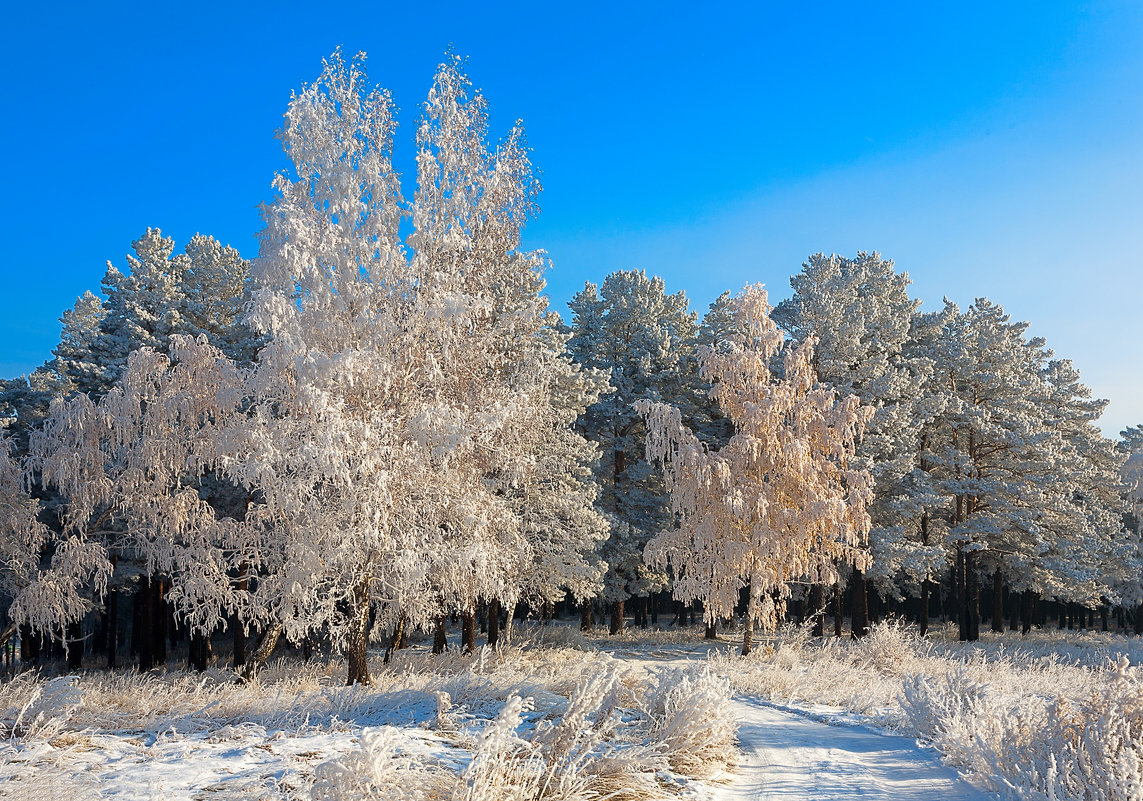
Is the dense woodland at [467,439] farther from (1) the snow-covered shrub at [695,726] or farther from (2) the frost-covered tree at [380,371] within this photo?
(1) the snow-covered shrub at [695,726]

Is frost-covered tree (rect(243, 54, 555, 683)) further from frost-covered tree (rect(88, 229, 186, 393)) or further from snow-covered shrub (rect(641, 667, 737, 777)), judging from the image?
frost-covered tree (rect(88, 229, 186, 393))

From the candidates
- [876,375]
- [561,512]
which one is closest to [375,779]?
[561,512]

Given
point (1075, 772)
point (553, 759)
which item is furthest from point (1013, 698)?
point (553, 759)

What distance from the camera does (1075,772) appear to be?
4941 millimetres

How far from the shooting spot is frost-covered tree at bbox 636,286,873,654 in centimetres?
1680

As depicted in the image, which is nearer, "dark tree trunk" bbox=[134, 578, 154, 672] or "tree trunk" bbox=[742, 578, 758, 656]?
"tree trunk" bbox=[742, 578, 758, 656]

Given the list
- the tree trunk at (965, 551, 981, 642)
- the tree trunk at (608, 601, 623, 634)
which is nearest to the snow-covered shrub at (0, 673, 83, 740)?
the tree trunk at (608, 601, 623, 634)

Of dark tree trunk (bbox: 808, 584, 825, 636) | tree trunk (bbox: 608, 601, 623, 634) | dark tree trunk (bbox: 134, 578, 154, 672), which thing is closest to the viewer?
dark tree trunk (bbox: 134, 578, 154, 672)

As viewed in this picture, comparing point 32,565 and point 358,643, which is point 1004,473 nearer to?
point 358,643

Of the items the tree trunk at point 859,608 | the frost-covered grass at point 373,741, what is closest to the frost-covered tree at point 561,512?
the tree trunk at point 859,608

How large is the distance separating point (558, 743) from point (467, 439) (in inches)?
202

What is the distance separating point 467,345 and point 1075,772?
9130 mm

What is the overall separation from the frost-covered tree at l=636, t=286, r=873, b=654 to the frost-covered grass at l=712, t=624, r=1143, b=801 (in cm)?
348

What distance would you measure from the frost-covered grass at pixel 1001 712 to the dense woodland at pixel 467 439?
14.5 feet
